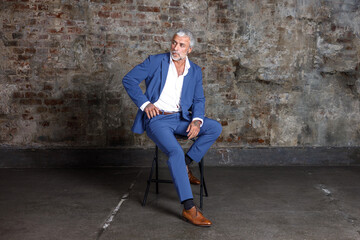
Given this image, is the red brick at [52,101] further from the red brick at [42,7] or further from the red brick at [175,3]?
the red brick at [175,3]

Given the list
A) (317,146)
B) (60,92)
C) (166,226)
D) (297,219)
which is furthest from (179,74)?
(317,146)

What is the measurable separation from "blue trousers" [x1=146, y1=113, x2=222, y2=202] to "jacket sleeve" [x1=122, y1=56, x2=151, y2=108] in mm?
205

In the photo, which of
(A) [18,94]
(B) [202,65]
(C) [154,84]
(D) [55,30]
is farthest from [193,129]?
(A) [18,94]

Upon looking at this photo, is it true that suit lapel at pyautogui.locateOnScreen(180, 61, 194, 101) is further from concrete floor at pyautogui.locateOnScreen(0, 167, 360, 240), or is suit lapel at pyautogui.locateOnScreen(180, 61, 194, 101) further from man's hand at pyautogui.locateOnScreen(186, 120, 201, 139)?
concrete floor at pyautogui.locateOnScreen(0, 167, 360, 240)

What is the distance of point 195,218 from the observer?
111 inches

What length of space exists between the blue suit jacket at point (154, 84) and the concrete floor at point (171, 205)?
0.80 m

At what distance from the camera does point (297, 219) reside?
9.80 feet

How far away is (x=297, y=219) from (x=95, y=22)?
3.39 metres

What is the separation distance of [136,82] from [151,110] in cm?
34

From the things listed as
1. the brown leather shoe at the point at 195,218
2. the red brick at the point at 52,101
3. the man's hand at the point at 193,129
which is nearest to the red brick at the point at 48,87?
the red brick at the point at 52,101

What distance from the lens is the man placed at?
10.7ft

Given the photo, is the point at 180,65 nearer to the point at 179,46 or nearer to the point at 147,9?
the point at 179,46

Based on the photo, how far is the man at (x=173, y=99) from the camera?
3.27m

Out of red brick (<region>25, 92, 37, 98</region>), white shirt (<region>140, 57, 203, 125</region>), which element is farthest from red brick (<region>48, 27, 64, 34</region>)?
white shirt (<region>140, 57, 203, 125</region>)
